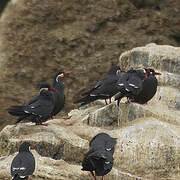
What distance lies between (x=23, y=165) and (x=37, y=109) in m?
2.59

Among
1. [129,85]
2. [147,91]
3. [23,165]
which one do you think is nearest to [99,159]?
[23,165]

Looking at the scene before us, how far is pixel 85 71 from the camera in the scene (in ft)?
74.0

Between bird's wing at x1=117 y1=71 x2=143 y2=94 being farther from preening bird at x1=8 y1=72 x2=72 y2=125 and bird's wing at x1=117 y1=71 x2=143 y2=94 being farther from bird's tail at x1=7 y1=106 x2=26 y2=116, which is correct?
bird's tail at x1=7 y1=106 x2=26 y2=116

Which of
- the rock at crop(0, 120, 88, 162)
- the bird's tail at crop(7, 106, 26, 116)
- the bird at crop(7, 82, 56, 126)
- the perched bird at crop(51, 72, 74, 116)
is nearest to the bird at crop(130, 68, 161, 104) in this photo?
the perched bird at crop(51, 72, 74, 116)

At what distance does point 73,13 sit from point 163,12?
378cm

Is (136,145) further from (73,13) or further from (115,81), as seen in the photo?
(73,13)

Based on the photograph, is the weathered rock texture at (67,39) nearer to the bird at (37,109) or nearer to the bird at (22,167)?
the bird at (37,109)

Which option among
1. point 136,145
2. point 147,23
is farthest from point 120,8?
point 136,145

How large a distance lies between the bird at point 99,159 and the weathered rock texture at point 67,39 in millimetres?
A: 10413

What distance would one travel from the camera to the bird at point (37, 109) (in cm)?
1352

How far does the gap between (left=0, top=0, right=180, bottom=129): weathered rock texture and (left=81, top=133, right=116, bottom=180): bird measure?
34.2 ft

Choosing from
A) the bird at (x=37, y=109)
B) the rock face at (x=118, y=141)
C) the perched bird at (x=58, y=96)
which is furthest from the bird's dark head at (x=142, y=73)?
the bird at (x=37, y=109)

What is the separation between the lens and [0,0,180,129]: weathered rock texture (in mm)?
22344

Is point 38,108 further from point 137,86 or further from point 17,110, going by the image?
point 137,86
